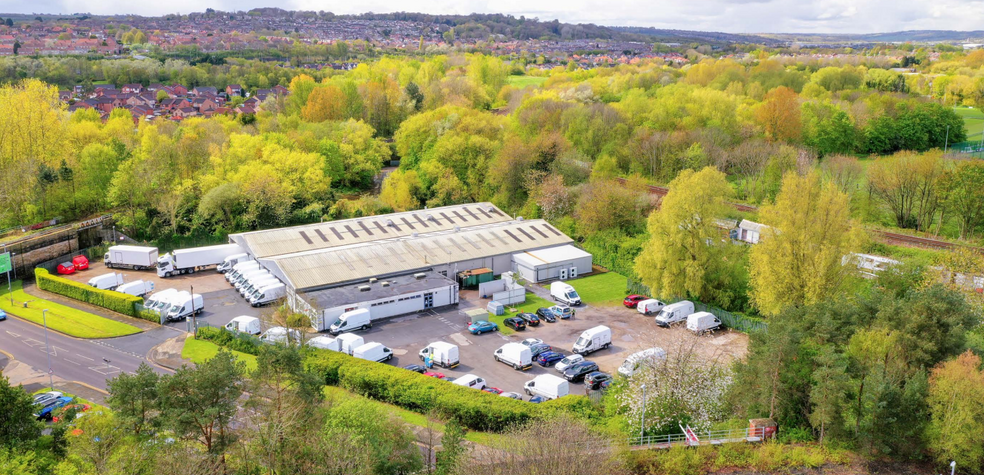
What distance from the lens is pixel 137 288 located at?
38.6m

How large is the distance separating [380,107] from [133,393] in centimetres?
6411

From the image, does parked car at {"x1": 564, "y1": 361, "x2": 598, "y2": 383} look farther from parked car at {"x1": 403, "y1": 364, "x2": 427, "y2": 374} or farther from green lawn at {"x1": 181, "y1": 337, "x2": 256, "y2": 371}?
green lawn at {"x1": 181, "y1": 337, "x2": 256, "y2": 371}

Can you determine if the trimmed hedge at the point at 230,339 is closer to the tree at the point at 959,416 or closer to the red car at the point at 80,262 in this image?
the red car at the point at 80,262

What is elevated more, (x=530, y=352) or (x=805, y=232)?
(x=805, y=232)

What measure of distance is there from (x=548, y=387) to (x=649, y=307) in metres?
11.9

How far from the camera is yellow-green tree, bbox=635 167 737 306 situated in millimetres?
36594

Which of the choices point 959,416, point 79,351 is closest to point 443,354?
point 79,351

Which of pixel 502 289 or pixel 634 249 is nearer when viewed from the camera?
pixel 502 289

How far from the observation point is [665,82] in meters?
94.6

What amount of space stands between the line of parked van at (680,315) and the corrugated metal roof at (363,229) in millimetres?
15588

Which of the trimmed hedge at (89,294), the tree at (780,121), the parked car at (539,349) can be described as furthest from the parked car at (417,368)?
the tree at (780,121)

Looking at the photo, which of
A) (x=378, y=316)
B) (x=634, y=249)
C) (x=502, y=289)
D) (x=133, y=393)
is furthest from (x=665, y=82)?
(x=133, y=393)

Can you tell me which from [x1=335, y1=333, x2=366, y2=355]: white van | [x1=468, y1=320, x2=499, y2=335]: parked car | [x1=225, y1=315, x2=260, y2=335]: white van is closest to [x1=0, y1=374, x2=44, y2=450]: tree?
[x1=225, y1=315, x2=260, y2=335]: white van

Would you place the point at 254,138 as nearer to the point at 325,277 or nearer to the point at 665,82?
the point at 325,277
